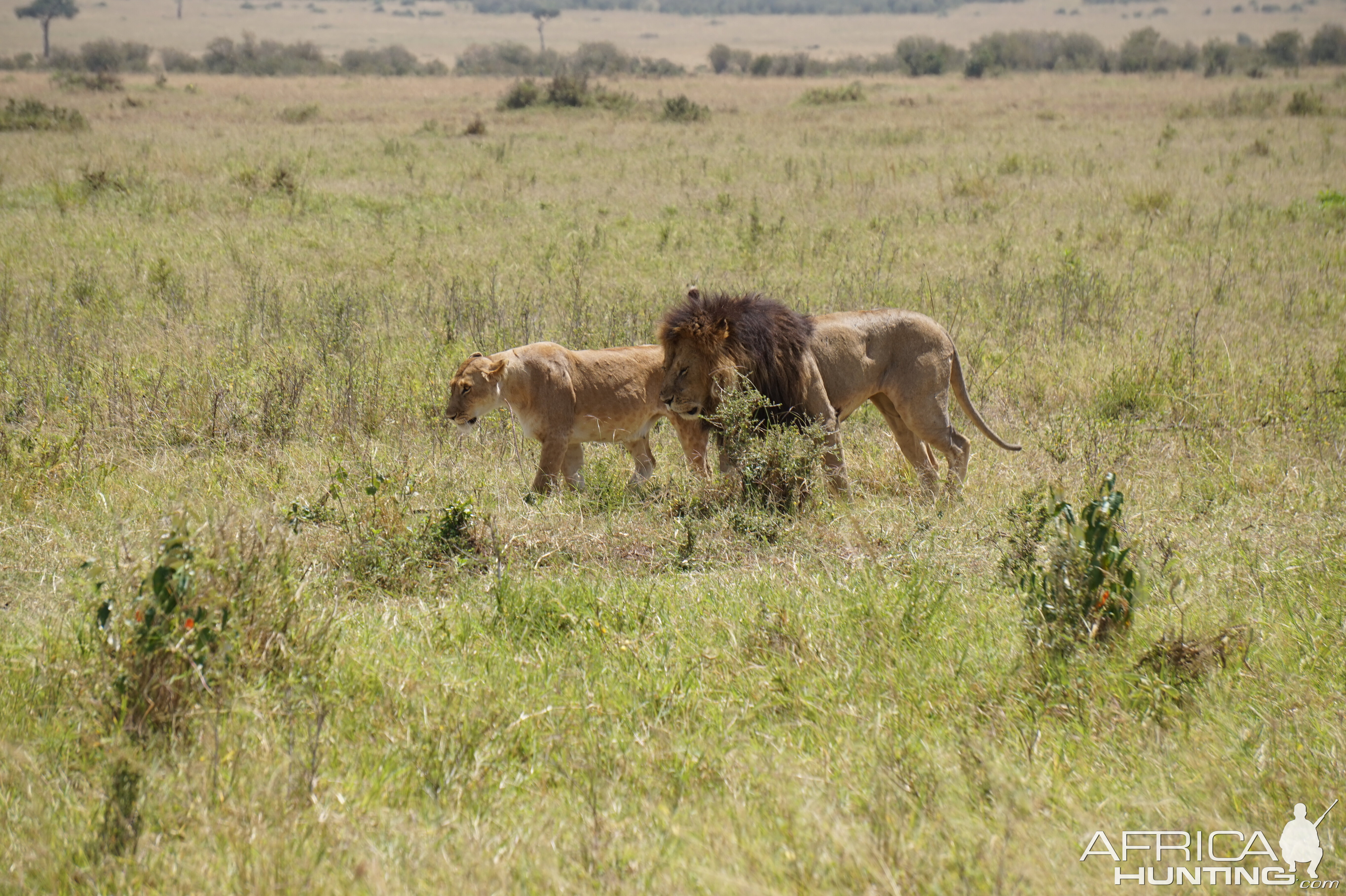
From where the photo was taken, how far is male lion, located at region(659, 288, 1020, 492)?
5969 mm

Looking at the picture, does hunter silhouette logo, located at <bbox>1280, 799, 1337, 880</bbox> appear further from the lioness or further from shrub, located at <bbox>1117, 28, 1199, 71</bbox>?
shrub, located at <bbox>1117, 28, 1199, 71</bbox>

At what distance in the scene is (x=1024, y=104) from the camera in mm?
37594

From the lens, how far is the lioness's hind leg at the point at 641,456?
7.24 metres

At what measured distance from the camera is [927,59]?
65250 mm

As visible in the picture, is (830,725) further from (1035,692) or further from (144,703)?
(144,703)

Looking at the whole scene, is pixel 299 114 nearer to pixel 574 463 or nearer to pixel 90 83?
pixel 90 83

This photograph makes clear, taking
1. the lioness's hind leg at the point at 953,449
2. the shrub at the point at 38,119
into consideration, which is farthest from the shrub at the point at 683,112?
the lioness's hind leg at the point at 953,449

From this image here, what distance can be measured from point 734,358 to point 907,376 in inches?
59.5

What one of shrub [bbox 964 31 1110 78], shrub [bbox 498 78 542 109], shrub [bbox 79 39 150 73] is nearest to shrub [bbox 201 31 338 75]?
shrub [bbox 79 39 150 73]

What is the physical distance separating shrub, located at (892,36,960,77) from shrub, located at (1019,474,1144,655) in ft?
215

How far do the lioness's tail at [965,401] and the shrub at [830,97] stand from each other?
106 feet

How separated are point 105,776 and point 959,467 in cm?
536

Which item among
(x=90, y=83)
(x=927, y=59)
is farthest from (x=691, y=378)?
(x=927, y=59)

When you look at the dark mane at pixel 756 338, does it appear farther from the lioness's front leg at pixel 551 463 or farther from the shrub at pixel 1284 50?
the shrub at pixel 1284 50
